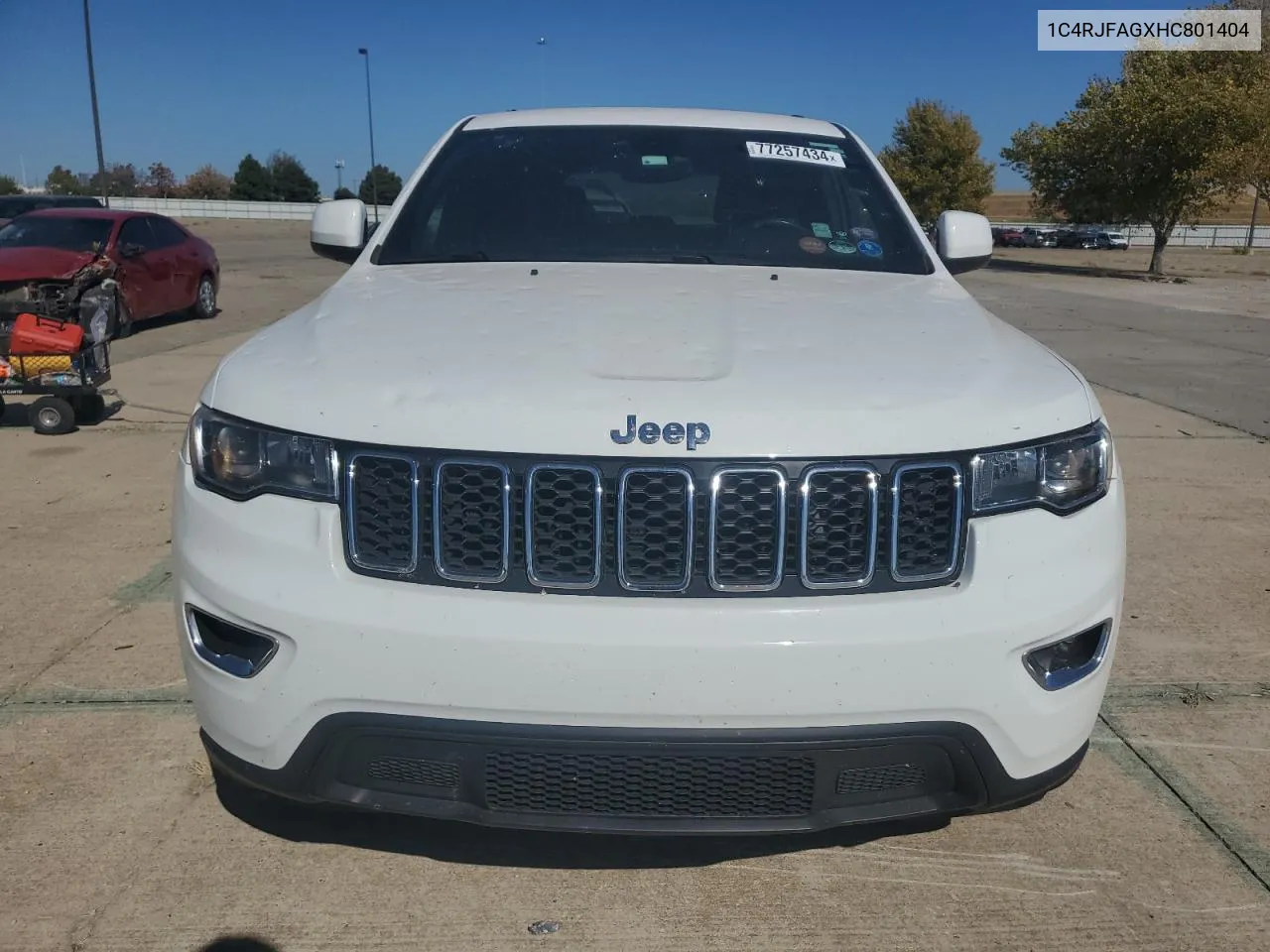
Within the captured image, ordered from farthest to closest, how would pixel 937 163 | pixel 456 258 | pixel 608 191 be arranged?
pixel 937 163 < pixel 608 191 < pixel 456 258

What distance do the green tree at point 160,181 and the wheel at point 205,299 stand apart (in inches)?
3115

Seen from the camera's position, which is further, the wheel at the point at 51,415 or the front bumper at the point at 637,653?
the wheel at the point at 51,415

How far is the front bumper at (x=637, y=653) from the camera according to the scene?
1.98m

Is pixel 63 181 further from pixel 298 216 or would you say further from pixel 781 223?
pixel 781 223

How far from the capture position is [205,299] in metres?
14.2

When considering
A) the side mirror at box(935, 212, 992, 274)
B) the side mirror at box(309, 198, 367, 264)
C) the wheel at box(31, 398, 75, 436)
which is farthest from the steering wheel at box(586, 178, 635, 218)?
the wheel at box(31, 398, 75, 436)

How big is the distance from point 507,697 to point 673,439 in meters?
0.55

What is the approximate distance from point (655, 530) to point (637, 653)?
231 mm

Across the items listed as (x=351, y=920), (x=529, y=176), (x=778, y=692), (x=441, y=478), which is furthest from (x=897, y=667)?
(x=529, y=176)

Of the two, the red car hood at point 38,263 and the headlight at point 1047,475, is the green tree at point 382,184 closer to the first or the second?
the red car hood at point 38,263

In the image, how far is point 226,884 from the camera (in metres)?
2.48

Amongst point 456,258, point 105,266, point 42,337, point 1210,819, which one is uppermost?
point 456,258

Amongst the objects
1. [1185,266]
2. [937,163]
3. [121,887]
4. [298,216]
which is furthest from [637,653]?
[298,216]

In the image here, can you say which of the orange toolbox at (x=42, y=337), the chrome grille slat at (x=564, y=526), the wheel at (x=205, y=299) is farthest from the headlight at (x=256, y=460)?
the wheel at (x=205, y=299)
